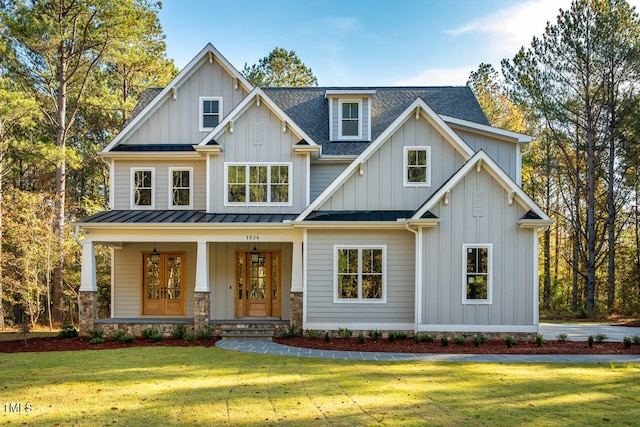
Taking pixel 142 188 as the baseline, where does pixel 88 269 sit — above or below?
below

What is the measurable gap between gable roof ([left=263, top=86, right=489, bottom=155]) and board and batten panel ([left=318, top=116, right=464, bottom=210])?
2549mm

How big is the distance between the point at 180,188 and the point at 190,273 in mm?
3092

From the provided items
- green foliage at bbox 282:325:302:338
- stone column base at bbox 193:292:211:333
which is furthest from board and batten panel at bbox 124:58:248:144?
green foliage at bbox 282:325:302:338

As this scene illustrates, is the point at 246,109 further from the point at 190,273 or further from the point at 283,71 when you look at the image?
the point at 283,71

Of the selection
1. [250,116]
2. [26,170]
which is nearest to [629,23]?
[250,116]

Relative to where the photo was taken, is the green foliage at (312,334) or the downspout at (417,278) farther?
the green foliage at (312,334)

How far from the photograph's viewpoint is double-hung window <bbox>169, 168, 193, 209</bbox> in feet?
60.1

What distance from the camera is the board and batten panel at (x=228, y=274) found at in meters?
17.8

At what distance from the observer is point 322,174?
1866 centimetres

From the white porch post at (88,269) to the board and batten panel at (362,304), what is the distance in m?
6.91

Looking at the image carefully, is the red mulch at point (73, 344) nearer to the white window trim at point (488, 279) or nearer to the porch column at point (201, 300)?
the porch column at point (201, 300)

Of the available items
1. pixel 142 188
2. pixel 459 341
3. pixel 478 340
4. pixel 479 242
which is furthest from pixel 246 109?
pixel 478 340

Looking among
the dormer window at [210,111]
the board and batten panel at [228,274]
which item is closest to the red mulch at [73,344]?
the board and batten panel at [228,274]

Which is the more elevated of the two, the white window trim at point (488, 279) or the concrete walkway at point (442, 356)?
the white window trim at point (488, 279)
